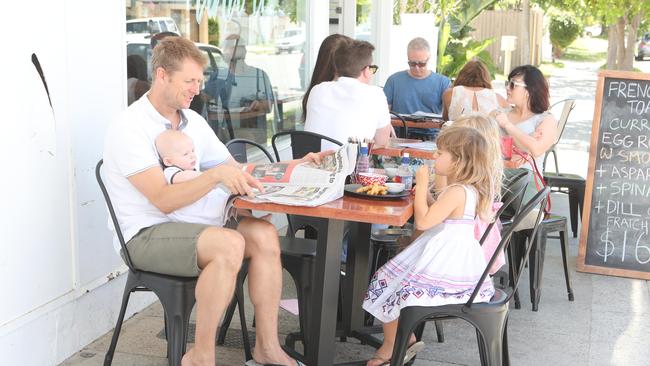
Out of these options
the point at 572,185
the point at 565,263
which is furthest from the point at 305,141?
the point at 572,185

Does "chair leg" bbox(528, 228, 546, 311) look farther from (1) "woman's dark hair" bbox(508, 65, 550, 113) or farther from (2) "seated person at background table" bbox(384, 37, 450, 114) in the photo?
(2) "seated person at background table" bbox(384, 37, 450, 114)

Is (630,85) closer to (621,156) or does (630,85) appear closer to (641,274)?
(621,156)

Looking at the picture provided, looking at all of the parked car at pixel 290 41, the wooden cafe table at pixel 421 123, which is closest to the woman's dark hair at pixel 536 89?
the wooden cafe table at pixel 421 123

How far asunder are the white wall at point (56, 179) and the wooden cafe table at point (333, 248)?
94 cm

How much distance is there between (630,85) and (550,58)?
1305 inches

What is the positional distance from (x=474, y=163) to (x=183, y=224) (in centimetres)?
110

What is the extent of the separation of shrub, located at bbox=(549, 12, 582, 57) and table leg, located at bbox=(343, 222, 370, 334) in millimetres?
33448

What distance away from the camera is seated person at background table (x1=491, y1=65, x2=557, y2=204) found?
4.55m

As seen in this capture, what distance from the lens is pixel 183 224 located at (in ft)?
10.3

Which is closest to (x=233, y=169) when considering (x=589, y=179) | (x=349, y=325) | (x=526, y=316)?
(x=349, y=325)

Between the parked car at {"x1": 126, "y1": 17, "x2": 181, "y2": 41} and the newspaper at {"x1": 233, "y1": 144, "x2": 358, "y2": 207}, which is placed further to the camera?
the parked car at {"x1": 126, "y1": 17, "x2": 181, "y2": 41}

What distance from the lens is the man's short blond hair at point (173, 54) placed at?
10.4 ft

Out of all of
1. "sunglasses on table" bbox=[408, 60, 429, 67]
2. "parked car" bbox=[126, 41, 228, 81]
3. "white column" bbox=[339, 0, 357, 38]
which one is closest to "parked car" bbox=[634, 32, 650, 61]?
"white column" bbox=[339, 0, 357, 38]

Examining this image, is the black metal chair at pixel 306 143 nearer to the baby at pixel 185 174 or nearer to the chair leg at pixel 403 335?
the baby at pixel 185 174
